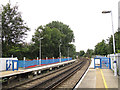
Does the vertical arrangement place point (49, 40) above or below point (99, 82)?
above

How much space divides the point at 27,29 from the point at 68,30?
37.2 metres

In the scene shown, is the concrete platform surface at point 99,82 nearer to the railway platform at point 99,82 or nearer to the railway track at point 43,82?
the railway platform at point 99,82

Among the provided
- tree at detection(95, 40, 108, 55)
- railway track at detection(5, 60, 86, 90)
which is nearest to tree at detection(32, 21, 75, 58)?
tree at detection(95, 40, 108, 55)

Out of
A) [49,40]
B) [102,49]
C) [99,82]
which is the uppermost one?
[49,40]

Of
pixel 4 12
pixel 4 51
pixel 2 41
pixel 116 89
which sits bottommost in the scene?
pixel 116 89

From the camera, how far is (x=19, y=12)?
2428 centimetres

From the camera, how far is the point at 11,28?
73.6 ft

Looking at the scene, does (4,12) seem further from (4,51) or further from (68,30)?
(68,30)

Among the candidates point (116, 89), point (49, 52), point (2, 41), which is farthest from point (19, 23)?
point (49, 52)

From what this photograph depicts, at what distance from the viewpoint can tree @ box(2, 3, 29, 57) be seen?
2187 cm

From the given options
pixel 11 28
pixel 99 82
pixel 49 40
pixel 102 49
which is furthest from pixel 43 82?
pixel 102 49

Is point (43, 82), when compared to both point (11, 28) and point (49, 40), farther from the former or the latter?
point (49, 40)

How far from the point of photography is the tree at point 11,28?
21873mm

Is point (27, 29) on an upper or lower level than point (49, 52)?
upper
